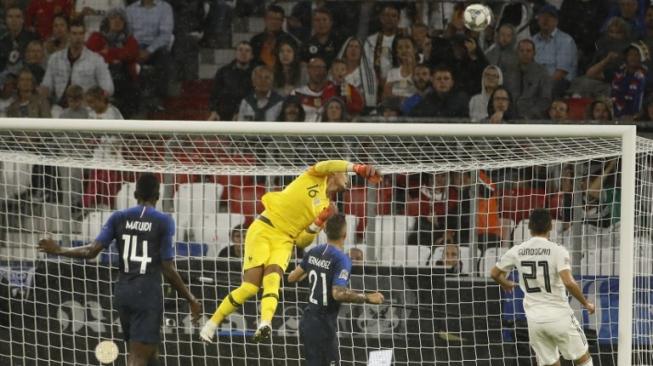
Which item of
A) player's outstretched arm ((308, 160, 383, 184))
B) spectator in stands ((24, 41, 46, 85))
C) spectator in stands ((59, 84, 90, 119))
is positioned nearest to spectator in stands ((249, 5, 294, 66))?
spectator in stands ((59, 84, 90, 119))

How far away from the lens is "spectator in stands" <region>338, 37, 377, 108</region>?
1362 centimetres

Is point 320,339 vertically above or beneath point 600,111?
beneath

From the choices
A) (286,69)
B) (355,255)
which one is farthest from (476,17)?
(355,255)

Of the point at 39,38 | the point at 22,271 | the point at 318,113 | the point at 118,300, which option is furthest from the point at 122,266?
the point at 39,38

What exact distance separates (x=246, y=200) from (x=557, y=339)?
3.20m

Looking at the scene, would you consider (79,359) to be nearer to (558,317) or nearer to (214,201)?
(214,201)

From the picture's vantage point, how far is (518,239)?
10930 millimetres

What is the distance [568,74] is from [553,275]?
4611 millimetres

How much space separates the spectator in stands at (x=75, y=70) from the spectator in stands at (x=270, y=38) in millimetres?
1606

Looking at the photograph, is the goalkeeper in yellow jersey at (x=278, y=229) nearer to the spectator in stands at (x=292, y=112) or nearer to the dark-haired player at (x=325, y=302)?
the dark-haired player at (x=325, y=302)

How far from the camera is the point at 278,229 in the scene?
31.0ft

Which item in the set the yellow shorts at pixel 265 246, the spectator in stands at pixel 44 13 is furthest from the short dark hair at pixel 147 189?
the spectator in stands at pixel 44 13

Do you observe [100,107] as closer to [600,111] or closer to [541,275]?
[600,111]

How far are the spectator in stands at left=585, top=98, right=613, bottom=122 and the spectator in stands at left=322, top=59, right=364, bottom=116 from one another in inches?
92.8
